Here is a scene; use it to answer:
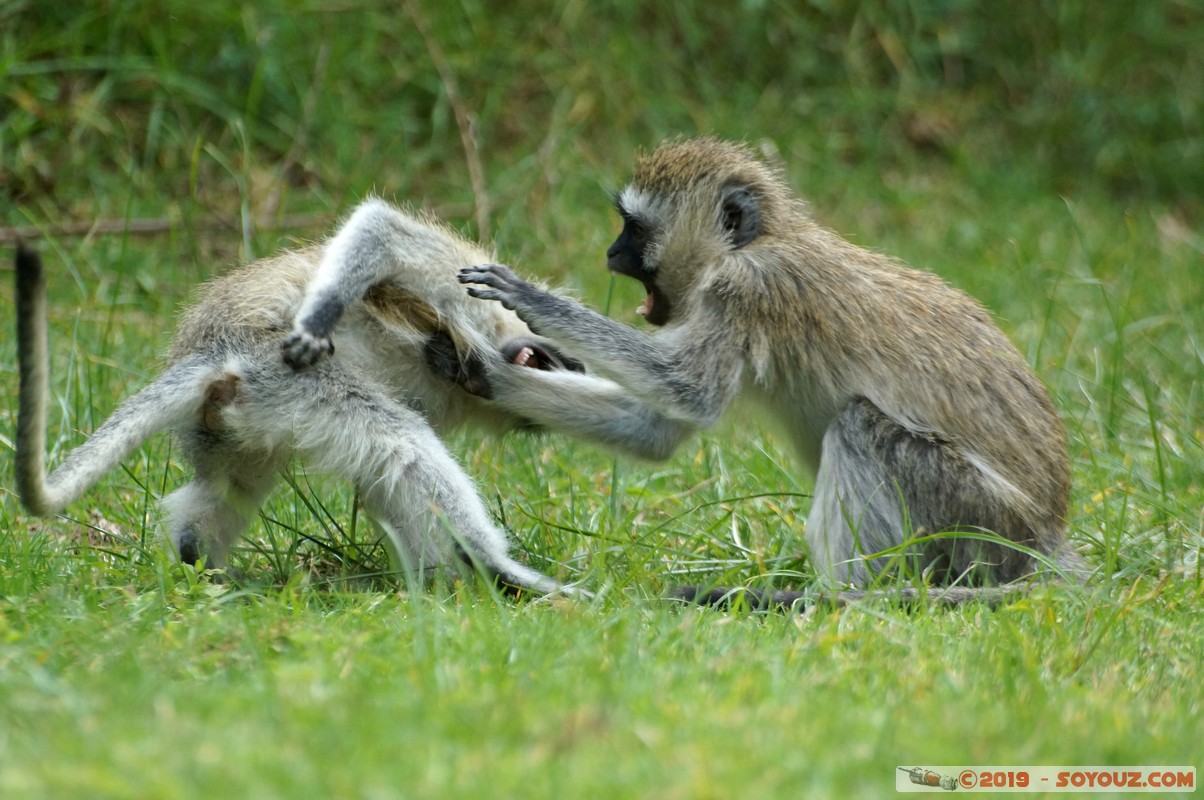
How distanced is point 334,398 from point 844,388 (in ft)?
5.64

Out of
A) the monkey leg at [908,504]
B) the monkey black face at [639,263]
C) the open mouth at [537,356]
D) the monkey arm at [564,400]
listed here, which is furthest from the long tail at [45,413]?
the monkey leg at [908,504]

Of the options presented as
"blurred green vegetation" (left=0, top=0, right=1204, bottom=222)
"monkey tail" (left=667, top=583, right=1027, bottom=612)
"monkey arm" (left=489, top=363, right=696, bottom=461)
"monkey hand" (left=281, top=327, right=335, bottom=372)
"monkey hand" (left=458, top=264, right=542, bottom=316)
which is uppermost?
"blurred green vegetation" (left=0, top=0, right=1204, bottom=222)

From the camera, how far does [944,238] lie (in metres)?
9.79

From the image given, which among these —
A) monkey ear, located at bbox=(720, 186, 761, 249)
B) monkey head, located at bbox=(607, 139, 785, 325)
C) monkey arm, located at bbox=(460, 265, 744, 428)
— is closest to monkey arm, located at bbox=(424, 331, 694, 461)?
monkey arm, located at bbox=(460, 265, 744, 428)

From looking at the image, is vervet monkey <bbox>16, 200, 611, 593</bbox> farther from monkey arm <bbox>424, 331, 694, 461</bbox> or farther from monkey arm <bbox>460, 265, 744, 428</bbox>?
monkey arm <bbox>460, 265, 744, 428</bbox>

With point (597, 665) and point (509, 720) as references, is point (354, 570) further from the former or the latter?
point (509, 720)

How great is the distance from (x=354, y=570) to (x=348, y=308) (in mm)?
865

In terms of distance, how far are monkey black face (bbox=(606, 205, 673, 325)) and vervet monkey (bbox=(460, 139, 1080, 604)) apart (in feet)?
0.39

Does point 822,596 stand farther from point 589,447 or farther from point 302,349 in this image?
point 302,349

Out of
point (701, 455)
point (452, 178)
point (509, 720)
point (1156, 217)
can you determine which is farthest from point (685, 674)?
point (1156, 217)

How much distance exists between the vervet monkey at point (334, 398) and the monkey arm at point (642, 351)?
0.70 ft

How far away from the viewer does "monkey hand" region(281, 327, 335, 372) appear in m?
4.51

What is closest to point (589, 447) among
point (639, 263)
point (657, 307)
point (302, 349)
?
point (657, 307)

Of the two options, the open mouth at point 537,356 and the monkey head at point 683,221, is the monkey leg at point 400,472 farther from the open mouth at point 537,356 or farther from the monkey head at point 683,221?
the monkey head at point 683,221
